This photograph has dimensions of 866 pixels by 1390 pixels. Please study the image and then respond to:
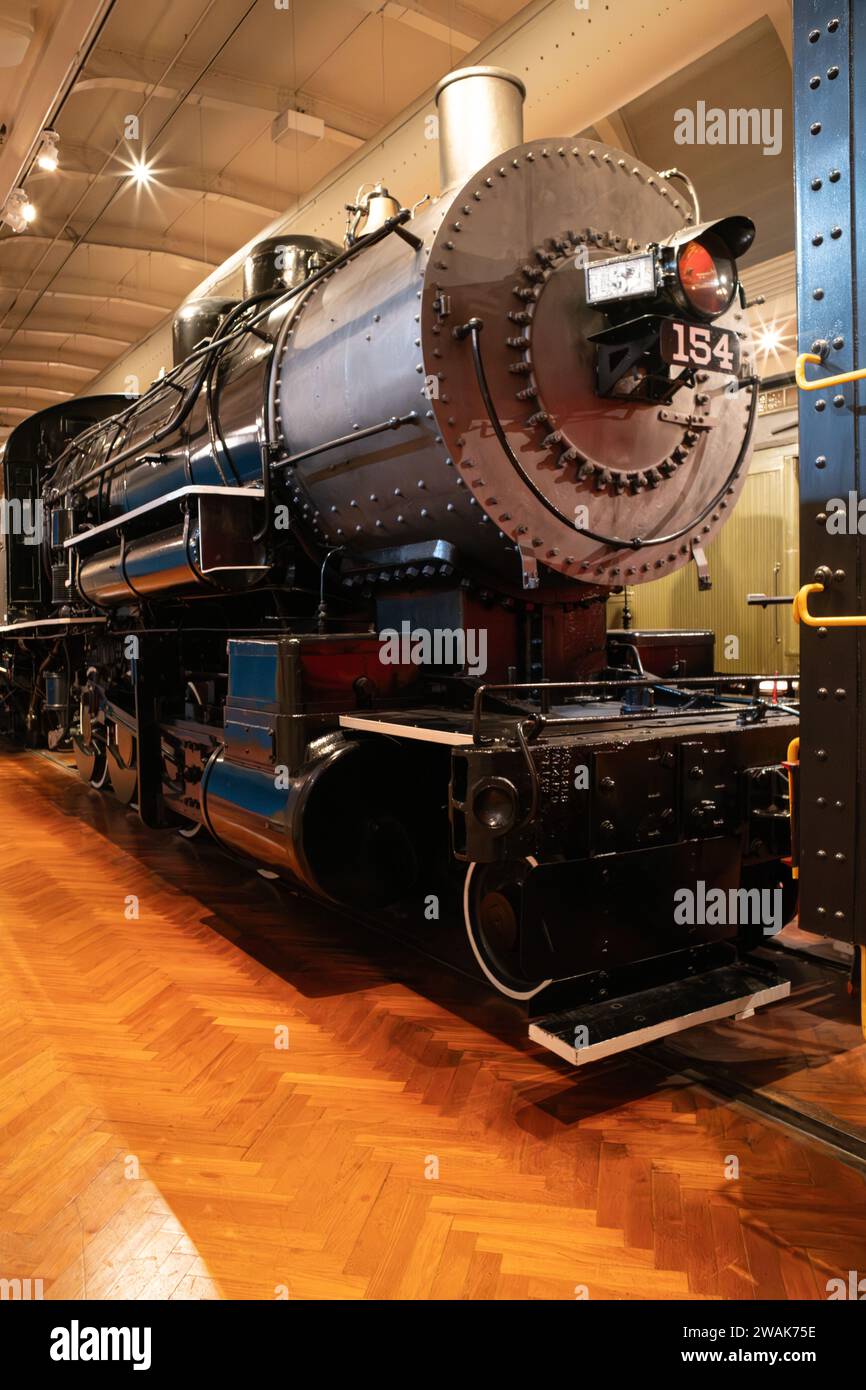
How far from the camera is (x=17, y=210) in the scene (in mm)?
6832

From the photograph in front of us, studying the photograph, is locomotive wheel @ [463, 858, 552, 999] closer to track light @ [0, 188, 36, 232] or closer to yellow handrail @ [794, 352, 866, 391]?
yellow handrail @ [794, 352, 866, 391]

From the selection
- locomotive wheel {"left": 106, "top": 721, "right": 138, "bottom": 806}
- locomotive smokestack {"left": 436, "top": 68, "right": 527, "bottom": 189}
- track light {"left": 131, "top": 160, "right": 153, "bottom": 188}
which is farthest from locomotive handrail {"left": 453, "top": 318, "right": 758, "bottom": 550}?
track light {"left": 131, "top": 160, "right": 153, "bottom": 188}

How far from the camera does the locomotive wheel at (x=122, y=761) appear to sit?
5.00 metres

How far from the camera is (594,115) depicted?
446cm

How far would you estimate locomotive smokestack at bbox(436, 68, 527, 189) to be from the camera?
3053 millimetres

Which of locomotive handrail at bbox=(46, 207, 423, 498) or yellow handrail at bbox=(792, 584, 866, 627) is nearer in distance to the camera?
yellow handrail at bbox=(792, 584, 866, 627)

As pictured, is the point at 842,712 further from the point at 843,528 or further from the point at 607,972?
the point at 607,972

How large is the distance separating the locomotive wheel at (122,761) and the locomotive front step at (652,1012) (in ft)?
10.3

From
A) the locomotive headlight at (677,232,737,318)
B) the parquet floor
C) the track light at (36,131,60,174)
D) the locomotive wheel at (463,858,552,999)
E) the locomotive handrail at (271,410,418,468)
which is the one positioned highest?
the track light at (36,131,60,174)

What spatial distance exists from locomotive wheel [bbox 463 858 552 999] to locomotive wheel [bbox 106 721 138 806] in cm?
281

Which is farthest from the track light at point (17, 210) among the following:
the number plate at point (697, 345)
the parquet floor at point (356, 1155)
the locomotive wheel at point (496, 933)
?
the locomotive wheel at point (496, 933)

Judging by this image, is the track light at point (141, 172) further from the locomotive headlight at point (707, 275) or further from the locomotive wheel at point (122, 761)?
the locomotive headlight at point (707, 275)

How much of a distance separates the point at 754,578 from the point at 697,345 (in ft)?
14.9
